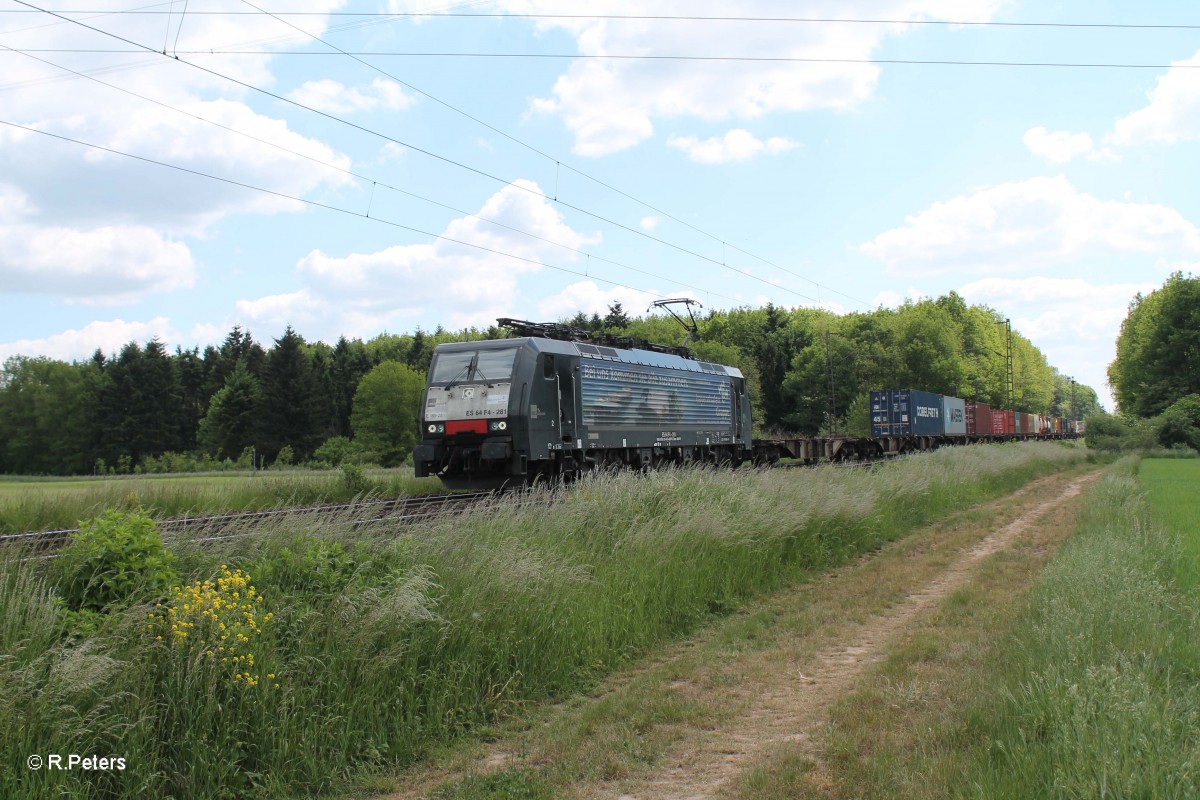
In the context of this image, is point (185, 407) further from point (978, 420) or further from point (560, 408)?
point (560, 408)

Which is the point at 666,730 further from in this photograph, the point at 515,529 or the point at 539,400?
the point at 539,400

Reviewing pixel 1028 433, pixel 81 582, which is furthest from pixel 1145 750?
pixel 1028 433

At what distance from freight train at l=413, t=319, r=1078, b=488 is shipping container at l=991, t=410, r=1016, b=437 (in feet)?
131

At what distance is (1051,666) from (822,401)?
244 feet

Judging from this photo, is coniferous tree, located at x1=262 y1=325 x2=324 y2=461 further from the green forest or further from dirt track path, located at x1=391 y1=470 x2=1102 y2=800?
dirt track path, located at x1=391 y1=470 x2=1102 y2=800

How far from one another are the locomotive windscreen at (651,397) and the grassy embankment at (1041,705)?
36.9 feet

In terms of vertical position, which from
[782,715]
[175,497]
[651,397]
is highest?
[651,397]

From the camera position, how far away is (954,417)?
160 ft

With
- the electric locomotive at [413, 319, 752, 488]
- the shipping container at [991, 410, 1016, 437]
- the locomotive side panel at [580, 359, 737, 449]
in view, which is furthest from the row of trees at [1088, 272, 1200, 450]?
the electric locomotive at [413, 319, 752, 488]

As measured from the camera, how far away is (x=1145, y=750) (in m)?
3.69

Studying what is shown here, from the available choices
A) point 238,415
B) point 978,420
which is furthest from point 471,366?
point 238,415

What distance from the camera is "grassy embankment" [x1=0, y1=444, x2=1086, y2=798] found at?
4286 mm

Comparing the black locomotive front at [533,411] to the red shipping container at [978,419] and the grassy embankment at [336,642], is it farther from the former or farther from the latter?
the red shipping container at [978,419]

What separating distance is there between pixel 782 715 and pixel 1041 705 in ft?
6.21
